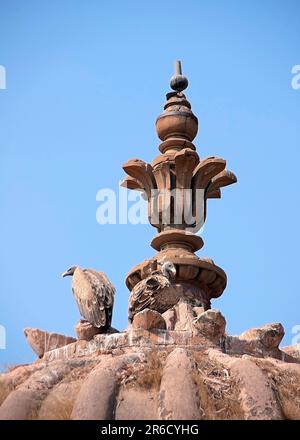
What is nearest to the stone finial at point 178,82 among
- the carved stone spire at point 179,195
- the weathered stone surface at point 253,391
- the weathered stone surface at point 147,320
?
the carved stone spire at point 179,195

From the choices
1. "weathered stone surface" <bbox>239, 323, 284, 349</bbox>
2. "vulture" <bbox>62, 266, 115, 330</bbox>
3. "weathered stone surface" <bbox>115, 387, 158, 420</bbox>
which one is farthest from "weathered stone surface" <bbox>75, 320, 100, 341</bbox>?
"weathered stone surface" <bbox>115, 387, 158, 420</bbox>

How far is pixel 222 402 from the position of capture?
8680 millimetres

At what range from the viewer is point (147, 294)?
11398mm

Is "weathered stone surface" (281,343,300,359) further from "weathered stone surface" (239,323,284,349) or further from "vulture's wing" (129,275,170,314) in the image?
"vulture's wing" (129,275,170,314)

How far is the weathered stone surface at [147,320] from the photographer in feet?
34.9

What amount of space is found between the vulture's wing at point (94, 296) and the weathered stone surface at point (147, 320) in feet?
1.99

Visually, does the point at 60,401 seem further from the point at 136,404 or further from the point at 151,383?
the point at 151,383

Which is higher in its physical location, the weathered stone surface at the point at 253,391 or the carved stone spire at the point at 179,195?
the carved stone spire at the point at 179,195

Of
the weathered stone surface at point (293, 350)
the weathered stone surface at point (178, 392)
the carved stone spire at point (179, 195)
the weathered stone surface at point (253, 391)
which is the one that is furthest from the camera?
the carved stone spire at point (179, 195)

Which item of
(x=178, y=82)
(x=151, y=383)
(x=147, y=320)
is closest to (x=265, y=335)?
(x=147, y=320)

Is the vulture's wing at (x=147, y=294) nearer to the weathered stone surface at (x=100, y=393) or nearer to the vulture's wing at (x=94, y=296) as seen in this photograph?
the vulture's wing at (x=94, y=296)

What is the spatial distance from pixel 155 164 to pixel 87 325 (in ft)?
14.2

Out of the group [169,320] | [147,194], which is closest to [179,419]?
[169,320]
